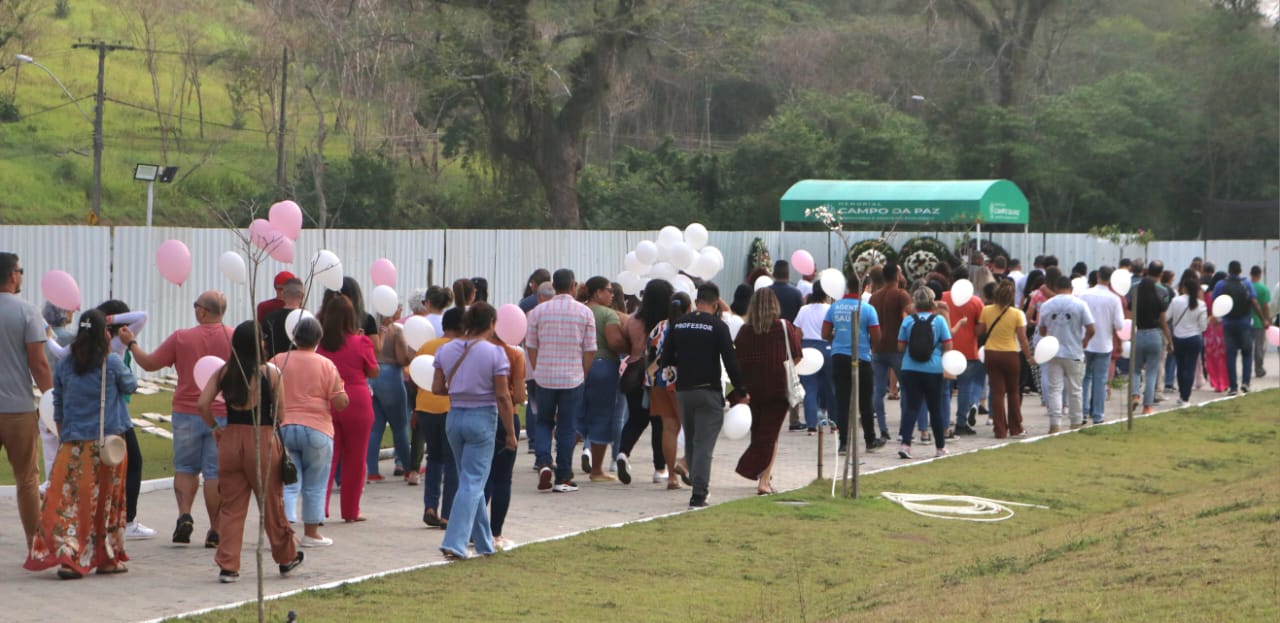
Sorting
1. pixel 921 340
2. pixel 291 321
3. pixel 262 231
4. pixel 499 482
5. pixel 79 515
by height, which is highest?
pixel 262 231

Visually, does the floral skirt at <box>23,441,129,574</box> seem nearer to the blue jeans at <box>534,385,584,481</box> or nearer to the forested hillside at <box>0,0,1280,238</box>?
the blue jeans at <box>534,385,584,481</box>

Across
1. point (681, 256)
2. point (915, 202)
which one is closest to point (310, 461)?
point (681, 256)

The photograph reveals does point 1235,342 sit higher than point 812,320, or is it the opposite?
point 812,320

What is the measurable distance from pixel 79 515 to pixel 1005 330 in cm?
978

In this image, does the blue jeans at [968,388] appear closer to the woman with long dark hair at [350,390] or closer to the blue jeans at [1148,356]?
the blue jeans at [1148,356]

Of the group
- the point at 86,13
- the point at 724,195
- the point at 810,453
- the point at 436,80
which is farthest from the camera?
the point at 86,13

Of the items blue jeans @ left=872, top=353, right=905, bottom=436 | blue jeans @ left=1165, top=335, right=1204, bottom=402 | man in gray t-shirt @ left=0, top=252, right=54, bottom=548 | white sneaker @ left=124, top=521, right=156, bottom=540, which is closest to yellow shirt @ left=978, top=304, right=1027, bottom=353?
blue jeans @ left=872, top=353, right=905, bottom=436

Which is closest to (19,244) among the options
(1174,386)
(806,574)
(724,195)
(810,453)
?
(810,453)

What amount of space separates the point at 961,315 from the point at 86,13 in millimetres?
53976

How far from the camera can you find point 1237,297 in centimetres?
1981

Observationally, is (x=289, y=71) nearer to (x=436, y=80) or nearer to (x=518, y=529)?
(x=436, y=80)

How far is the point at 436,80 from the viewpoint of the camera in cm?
3575

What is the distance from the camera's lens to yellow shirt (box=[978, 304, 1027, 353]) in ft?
49.8

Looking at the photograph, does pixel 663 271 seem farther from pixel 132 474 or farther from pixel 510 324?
pixel 132 474
